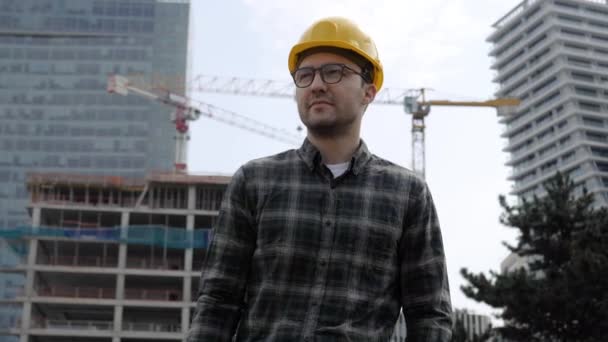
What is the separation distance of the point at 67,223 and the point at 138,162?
61.6 m

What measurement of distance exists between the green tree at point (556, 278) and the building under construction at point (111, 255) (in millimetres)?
42467

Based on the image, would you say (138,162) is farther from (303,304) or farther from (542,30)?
(303,304)

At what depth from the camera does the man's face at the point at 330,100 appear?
12.2 ft

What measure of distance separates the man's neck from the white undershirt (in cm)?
3

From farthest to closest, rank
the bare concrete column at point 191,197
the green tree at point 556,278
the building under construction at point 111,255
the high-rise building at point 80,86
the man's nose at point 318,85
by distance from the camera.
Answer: the high-rise building at point 80,86 < the bare concrete column at point 191,197 < the building under construction at point 111,255 < the green tree at point 556,278 < the man's nose at point 318,85

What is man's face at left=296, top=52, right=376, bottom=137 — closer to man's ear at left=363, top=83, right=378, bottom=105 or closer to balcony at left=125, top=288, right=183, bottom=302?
man's ear at left=363, top=83, right=378, bottom=105

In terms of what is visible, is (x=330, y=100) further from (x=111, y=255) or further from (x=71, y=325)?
(x=111, y=255)

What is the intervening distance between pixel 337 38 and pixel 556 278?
1261 inches

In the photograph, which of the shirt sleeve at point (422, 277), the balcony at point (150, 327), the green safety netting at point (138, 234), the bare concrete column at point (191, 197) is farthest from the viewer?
the bare concrete column at point (191, 197)

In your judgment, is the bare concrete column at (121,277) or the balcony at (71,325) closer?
the balcony at (71,325)

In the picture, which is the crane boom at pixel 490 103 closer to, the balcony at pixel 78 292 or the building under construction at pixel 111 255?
the building under construction at pixel 111 255

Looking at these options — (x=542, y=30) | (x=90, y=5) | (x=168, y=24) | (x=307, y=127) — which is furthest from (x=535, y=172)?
(x=307, y=127)

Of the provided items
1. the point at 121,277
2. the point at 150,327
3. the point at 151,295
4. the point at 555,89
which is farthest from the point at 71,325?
the point at 555,89

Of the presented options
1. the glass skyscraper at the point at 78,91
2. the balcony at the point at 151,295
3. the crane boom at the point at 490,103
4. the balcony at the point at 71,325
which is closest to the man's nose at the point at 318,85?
the balcony at the point at 71,325
